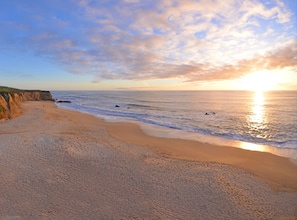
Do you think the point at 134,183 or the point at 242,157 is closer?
the point at 134,183

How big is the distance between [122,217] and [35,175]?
5540 millimetres

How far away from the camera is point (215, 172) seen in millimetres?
11383

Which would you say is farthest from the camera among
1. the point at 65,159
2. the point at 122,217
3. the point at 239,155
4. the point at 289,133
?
the point at 289,133

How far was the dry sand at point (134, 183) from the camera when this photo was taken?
7.95 meters

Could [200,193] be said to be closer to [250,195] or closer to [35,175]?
[250,195]

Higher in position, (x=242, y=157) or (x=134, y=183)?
(x=134, y=183)

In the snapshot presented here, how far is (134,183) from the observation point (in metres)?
10.0

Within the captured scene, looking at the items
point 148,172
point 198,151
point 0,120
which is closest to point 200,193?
point 148,172

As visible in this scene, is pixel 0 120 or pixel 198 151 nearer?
pixel 198 151

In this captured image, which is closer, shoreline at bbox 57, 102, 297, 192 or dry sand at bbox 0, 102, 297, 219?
dry sand at bbox 0, 102, 297, 219

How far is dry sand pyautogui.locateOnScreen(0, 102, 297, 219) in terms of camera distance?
795 centimetres

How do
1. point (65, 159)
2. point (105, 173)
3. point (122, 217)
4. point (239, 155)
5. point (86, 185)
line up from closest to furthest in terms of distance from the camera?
point (122, 217) → point (86, 185) → point (105, 173) → point (65, 159) → point (239, 155)

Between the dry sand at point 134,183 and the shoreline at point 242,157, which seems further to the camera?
the shoreline at point 242,157

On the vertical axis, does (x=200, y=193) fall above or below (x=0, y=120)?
below
